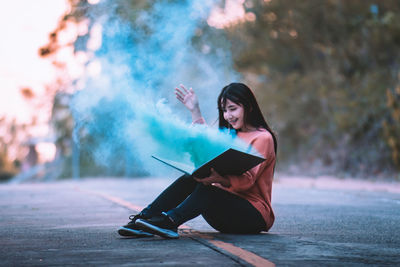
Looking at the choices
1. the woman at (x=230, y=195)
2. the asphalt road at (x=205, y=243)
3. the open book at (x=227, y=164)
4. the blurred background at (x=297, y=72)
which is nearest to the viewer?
the asphalt road at (x=205, y=243)

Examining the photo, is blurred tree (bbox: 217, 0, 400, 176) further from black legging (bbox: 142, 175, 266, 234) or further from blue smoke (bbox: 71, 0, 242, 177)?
black legging (bbox: 142, 175, 266, 234)

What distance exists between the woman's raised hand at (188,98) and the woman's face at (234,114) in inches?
22.2

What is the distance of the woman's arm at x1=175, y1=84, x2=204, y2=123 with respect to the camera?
5.63 meters

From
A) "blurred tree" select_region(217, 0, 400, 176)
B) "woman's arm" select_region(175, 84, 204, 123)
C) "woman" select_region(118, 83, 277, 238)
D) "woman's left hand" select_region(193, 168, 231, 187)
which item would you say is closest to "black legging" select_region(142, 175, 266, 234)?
"woman" select_region(118, 83, 277, 238)

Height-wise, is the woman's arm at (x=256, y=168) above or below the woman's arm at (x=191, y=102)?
below

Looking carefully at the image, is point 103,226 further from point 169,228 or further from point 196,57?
point 196,57

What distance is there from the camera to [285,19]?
25312mm

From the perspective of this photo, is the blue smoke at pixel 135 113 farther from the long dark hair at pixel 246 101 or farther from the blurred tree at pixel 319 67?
the blurred tree at pixel 319 67

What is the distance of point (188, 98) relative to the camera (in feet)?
18.8

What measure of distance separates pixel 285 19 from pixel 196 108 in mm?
20368

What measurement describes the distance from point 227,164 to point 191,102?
3.85ft

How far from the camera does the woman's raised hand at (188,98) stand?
18.6 feet

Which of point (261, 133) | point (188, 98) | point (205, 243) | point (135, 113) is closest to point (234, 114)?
Result: point (261, 133)

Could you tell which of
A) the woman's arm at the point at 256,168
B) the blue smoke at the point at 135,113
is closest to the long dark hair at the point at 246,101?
the woman's arm at the point at 256,168
